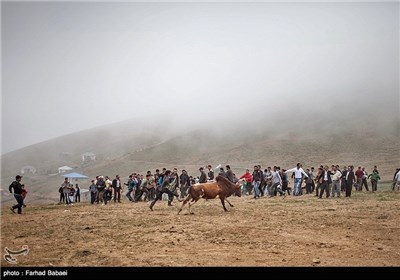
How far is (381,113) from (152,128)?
8448cm

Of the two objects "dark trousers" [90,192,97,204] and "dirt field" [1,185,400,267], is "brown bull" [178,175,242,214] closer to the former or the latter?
"dirt field" [1,185,400,267]

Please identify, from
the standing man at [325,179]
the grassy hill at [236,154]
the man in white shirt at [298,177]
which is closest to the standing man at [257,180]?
the man in white shirt at [298,177]

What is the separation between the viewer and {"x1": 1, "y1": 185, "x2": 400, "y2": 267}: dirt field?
30.9 feet

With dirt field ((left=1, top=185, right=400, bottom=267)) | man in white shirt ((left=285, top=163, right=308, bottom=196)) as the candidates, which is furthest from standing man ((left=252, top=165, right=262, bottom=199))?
dirt field ((left=1, top=185, right=400, bottom=267))

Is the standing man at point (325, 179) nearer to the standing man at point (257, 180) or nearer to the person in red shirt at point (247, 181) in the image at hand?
the standing man at point (257, 180)

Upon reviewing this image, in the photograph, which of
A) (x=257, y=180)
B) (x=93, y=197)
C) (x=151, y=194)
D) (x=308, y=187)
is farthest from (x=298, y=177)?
(x=93, y=197)

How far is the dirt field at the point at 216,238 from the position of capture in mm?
9430

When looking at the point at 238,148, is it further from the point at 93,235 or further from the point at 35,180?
the point at 93,235

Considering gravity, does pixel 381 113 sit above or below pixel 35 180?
above

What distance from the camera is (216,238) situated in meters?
11.6

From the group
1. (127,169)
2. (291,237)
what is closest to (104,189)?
(291,237)

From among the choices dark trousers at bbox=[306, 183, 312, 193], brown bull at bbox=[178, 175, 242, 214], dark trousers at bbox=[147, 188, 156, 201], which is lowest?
dark trousers at bbox=[306, 183, 312, 193]
